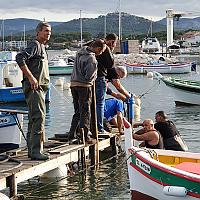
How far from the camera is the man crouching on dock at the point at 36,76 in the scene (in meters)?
9.42

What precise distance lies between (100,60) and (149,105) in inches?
736

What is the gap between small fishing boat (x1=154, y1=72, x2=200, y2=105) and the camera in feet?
92.8

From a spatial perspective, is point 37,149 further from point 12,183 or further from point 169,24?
point 169,24

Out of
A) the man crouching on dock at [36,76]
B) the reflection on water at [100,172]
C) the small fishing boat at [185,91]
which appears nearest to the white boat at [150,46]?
the reflection on water at [100,172]

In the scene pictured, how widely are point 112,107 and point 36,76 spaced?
14.9ft

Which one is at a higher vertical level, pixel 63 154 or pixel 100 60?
pixel 100 60

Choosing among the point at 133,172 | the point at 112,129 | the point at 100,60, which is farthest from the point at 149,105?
the point at 133,172

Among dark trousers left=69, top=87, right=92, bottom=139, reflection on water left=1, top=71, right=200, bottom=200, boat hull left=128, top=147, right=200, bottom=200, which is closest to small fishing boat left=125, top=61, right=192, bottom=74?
reflection on water left=1, top=71, right=200, bottom=200

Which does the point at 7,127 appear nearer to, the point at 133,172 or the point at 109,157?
the point at 109,157

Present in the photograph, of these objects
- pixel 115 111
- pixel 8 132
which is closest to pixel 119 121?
pixel 115 111

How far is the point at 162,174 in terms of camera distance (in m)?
9.15

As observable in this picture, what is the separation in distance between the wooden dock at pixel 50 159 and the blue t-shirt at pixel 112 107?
1.54ft

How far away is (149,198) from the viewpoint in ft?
31.9

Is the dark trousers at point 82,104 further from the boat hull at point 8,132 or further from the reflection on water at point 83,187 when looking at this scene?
the boat hull at point 8,132
